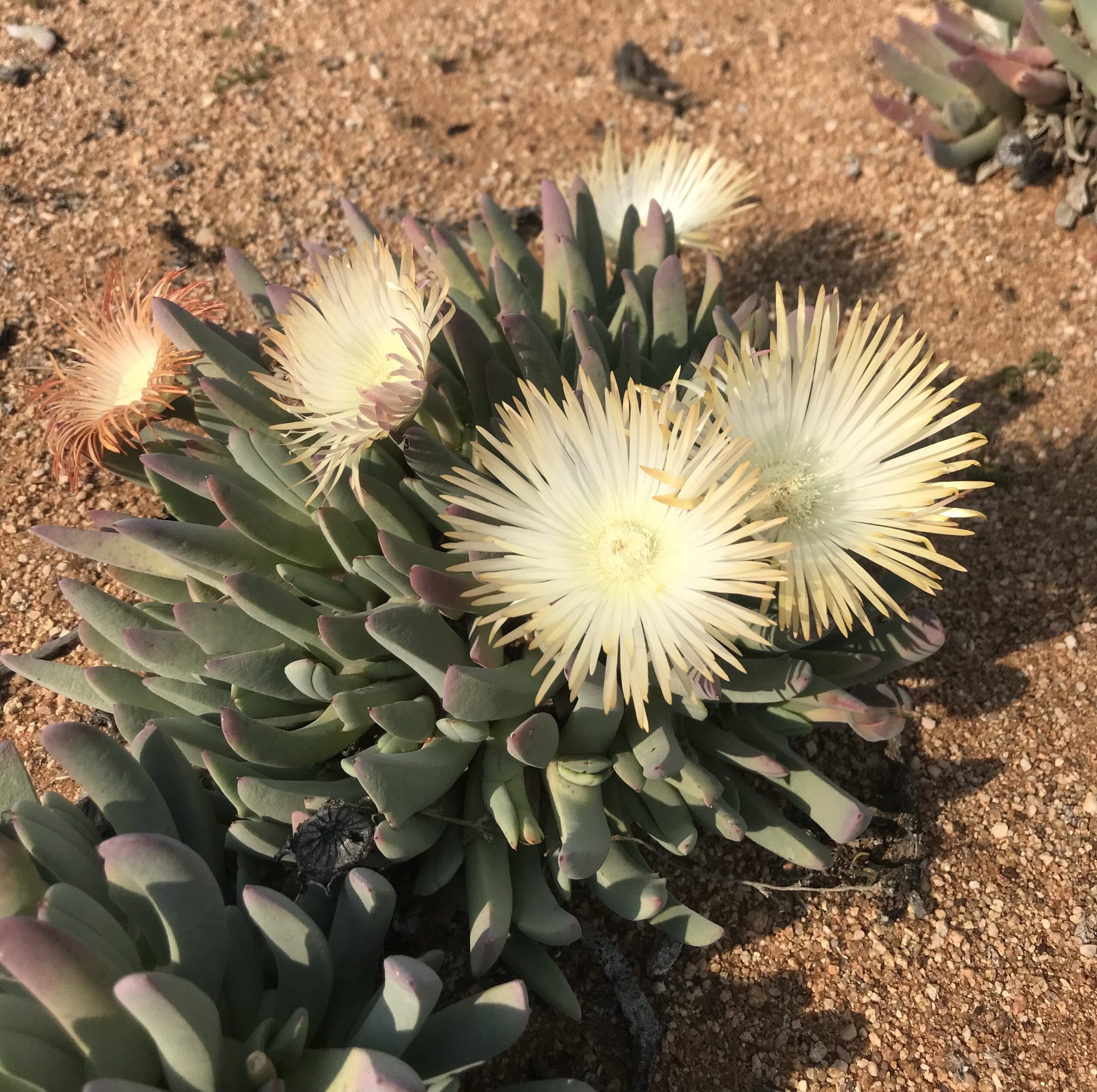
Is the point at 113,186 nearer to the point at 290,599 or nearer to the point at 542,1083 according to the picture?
the point at 290,599

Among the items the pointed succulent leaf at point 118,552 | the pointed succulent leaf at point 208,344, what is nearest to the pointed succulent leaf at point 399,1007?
the pointed succulent leaf at point 118,552

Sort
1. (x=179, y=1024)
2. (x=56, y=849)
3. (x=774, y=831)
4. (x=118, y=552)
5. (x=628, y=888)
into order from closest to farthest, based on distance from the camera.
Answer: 1. (x=179, y=1024)
2. (x=56, y=849)
3. (x=628, y=888)
4. (x=774, y=831)
5. (x=118, y=552)

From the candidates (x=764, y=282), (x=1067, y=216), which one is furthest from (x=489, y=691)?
(x=1067, y=216)

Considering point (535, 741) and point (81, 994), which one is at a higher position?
point (535, 741)

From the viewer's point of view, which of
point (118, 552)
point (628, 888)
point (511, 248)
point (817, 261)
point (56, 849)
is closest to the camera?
point (56, 849)

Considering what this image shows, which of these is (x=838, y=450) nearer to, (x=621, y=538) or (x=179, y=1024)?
(x=621, y=538)

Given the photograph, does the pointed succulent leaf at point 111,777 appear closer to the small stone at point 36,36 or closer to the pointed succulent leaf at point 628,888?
the pointed succulent leaf at point 628,888

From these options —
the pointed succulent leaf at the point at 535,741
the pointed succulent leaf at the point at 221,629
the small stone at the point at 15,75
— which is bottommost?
the small stone at the point at 15,75

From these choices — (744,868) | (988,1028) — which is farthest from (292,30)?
(988,1028)
